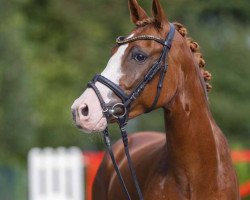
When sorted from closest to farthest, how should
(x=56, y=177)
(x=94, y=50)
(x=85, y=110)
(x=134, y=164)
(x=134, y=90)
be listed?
1. (x=85, y=110)
2. (x=134, y=90)
3. (x=134, y=164)
4. (x=56, y=177)
5. (x=94, y=50)

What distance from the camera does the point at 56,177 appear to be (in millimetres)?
11875

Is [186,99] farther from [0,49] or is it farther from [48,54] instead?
[48,54]

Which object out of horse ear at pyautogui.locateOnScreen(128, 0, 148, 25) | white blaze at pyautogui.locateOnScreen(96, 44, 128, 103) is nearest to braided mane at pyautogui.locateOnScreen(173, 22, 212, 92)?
horse ear at pyautogui.locateOnScreen(128, 0, 148, 25)

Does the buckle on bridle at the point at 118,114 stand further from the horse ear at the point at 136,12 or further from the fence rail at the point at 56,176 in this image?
the fence rail at the point at 56,176

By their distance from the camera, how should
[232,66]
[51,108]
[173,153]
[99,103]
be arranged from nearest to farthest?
[99,103] → [173,153] → [51,108] → [232,66]

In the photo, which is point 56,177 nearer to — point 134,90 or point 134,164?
point 134,164

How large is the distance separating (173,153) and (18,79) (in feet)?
58.9

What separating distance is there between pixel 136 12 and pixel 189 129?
0.83 metres

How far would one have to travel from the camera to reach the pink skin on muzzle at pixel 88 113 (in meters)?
5.52

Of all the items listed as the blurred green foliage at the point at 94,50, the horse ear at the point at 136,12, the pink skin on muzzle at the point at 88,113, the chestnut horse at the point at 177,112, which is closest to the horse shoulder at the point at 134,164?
the chestnut horse at the point at 177,112

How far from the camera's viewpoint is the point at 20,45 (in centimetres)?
2433

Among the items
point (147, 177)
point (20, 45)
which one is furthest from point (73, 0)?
point (147, 177)

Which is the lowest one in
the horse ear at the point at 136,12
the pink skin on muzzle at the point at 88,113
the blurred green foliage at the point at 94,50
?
the pink skin on muzzle at the point at 88,113

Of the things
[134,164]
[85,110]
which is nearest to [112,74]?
[85,110]
